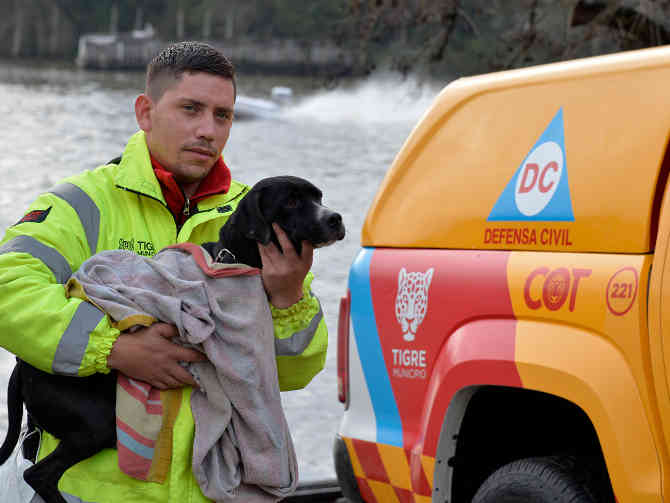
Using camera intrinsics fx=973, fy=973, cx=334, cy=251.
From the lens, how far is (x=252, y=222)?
2.52 metres

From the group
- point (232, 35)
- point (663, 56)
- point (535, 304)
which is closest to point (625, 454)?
point (535, 304)

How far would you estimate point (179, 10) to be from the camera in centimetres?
8231

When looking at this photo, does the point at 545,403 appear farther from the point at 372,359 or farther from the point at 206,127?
the point at 206,127

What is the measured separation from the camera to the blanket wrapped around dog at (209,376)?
221 centimetres

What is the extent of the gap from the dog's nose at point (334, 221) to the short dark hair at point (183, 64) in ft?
1.47

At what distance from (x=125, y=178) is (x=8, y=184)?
63.5 ft

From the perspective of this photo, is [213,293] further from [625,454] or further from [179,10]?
[179,10]

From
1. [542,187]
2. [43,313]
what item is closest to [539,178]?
[542,187]

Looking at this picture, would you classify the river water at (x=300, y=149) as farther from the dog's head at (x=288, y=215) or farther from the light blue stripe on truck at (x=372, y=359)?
the dog's head at (x=288, y=215)

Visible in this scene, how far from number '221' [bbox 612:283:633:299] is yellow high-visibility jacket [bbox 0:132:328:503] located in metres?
0.99

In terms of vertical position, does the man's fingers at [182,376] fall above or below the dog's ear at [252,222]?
below

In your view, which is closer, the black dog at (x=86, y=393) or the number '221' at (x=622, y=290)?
the black dog at (x=86, y=393)

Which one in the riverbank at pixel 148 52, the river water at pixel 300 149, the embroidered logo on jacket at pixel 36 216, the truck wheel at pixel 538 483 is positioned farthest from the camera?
the riverbank at pixel 148 52

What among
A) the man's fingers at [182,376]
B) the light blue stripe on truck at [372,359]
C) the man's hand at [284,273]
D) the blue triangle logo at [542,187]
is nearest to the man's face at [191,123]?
the man's hand at [284,273]
